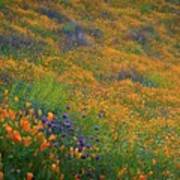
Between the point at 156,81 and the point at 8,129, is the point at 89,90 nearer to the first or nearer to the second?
the point at 156,81

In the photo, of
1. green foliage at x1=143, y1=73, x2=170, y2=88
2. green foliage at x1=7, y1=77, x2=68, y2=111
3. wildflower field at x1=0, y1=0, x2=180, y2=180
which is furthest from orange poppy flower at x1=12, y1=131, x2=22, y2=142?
green foliage at x1=143, y1=73, x2=170, y2=88

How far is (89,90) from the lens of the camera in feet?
42.1

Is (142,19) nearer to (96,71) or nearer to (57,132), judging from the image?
(96,71)

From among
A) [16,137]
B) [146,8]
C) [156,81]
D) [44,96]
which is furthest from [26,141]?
[146,8]

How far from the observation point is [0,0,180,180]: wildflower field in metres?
5.85

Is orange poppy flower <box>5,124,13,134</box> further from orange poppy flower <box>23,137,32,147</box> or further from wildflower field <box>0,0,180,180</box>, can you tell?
orange poppy flower <box>23,137,32,147</box>

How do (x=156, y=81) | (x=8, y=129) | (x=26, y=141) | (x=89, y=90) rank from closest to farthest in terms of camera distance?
1. (x=8, y=129)
2. (x=26, y=141)
3. (x=89, y=90)
4. (x=156, y=81)

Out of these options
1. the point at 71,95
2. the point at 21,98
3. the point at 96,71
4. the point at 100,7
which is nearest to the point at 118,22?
the point at 100,7

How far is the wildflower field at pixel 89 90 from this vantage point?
19.2 feet

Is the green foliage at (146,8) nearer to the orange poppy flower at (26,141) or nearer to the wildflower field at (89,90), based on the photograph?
the wildflower field at (89,90)

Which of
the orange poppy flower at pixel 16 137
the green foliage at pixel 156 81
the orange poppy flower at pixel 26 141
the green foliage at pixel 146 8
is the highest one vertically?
the orange poppy flower at pixel 16 137

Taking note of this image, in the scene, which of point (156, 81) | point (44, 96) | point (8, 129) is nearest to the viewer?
point (8, 129)

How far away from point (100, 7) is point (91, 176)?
67.0 feet

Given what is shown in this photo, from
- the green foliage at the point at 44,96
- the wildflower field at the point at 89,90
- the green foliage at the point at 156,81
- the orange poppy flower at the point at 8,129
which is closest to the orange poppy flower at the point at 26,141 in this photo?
the wildflower field at the point at 89,90
